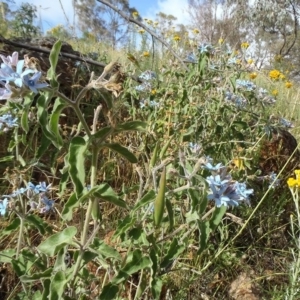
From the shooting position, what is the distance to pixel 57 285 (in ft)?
3.24

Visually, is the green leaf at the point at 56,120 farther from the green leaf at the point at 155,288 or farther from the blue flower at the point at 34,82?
the green leaf at the point at 155,288

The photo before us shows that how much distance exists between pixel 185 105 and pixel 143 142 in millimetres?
362

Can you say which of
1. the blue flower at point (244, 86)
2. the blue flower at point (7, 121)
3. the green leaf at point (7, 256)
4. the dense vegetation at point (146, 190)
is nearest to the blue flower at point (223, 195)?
the dense vegetation at point (146, 190)

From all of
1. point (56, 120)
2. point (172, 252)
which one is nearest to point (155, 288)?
point (172, 252)

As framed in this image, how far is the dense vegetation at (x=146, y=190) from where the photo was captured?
957 mm

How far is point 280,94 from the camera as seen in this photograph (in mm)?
4855

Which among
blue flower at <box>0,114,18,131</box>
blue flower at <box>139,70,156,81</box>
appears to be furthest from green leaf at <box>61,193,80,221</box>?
blue flower at <box>139,70,156,81</box>

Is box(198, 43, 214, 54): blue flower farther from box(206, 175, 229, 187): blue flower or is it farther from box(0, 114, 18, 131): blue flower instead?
box(206, 175, 229, 187): blue flower

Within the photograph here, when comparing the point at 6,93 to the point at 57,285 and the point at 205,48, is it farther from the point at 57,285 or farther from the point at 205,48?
the point at 205,48

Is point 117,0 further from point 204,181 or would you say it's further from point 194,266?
point 204,181

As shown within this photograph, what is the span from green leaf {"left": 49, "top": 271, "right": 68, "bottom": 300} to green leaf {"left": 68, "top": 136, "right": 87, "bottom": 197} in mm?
194

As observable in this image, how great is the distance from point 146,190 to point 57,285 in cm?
47

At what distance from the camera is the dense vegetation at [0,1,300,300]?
96cm

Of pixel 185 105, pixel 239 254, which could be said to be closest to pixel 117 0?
pixel 185 105
